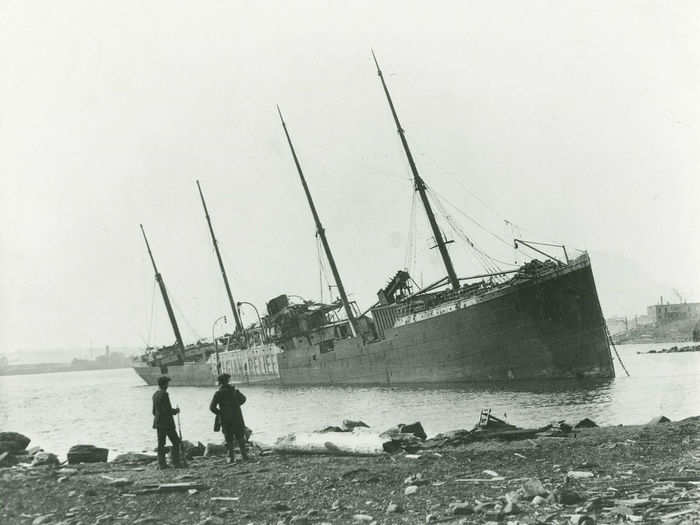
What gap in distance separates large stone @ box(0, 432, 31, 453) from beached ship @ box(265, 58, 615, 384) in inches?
811

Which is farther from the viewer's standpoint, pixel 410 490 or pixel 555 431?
pixel 555 431

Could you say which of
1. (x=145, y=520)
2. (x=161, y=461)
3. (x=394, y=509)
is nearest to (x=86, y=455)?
(x=161, y=461)

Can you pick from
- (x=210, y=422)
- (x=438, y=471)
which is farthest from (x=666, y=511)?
(x=210, y=422)

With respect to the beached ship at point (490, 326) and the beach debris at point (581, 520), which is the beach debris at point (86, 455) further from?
the beached ship at point (490, 326)

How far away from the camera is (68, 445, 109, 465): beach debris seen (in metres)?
12.0

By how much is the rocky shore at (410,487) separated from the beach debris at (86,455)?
139 cm

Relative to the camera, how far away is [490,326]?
2952 centimetres

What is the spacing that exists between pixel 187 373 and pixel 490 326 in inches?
1530

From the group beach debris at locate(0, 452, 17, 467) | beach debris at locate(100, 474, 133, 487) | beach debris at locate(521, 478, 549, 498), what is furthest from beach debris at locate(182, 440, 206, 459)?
beach debris at locate(521, 478, 549, 498)

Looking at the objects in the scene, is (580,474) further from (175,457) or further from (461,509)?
(175,457)

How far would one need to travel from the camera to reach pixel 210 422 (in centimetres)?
2406

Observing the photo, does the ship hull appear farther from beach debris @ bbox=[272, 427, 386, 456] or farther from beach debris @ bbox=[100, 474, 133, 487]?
beach debris @ bbox=[100, 474, 133, 487]

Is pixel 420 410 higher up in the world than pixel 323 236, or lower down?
lower down

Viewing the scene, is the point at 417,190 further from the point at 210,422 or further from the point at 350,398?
the point at 210,422
